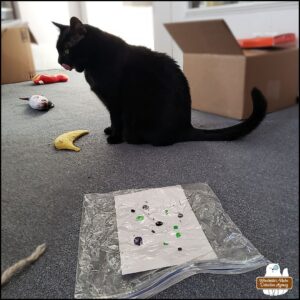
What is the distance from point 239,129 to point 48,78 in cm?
38

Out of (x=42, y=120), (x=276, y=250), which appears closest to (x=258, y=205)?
(x=276, y=250)

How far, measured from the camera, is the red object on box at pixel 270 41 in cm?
42

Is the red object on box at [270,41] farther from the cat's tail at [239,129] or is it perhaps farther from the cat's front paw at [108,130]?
the cat's front paw at [108,130]

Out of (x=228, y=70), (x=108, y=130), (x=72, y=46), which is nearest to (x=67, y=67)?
(x=72, y=46)

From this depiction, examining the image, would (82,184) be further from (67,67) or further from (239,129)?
(239,129)

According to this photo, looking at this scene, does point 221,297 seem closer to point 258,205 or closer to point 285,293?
point 285,293

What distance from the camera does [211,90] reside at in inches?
22.4

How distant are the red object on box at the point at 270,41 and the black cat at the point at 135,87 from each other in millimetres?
85

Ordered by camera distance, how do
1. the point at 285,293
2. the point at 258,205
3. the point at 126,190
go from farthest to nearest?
the point at 126,190 → the point at 258,205 → the point at 285,293

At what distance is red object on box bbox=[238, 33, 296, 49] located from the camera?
0.42 meters

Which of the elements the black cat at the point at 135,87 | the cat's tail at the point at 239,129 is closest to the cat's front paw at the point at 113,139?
the black cat at the point at 135,87

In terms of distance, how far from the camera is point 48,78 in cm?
41

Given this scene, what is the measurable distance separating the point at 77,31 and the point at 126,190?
1.24ft

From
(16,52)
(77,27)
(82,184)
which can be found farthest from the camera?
(82,184)
